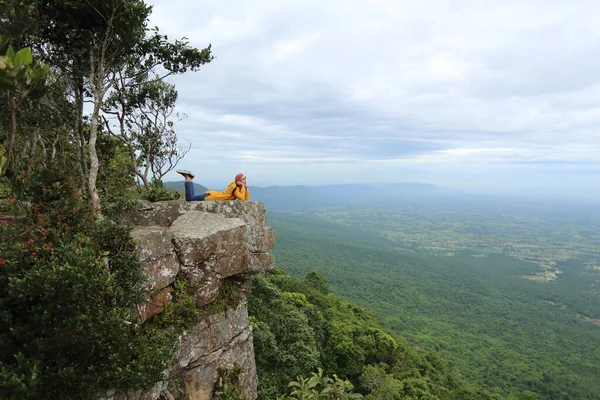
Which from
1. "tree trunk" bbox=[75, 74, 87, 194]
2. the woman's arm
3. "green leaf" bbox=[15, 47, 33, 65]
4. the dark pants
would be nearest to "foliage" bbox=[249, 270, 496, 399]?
the woman's arm

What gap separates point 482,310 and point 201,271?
10325 centimetres

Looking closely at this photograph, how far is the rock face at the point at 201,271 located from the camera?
8.27 m

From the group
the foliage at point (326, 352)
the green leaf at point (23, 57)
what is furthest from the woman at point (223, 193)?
the green leaf at point (23, 57)

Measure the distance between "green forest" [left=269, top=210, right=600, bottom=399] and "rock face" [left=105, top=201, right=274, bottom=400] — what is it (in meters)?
47.8

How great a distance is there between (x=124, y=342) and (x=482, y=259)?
19999 centimetres

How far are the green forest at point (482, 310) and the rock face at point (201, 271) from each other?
47.8m

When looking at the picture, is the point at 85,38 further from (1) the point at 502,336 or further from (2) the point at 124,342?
(1) the point at 502,336

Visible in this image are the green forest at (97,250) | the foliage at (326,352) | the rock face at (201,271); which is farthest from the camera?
the foliage at (326,352)

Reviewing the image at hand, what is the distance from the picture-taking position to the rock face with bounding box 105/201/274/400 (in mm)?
8266

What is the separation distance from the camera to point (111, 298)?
20.9 feet

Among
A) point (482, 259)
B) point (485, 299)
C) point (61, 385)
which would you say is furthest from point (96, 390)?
point (482, 259)

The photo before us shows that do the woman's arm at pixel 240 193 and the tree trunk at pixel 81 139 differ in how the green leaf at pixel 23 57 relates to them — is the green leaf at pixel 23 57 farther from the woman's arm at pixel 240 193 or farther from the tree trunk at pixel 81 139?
the woman's arm at pixel 240 193

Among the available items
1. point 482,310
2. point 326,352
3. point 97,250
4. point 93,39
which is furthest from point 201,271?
point 482,310

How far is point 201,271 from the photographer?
31.2 feet
